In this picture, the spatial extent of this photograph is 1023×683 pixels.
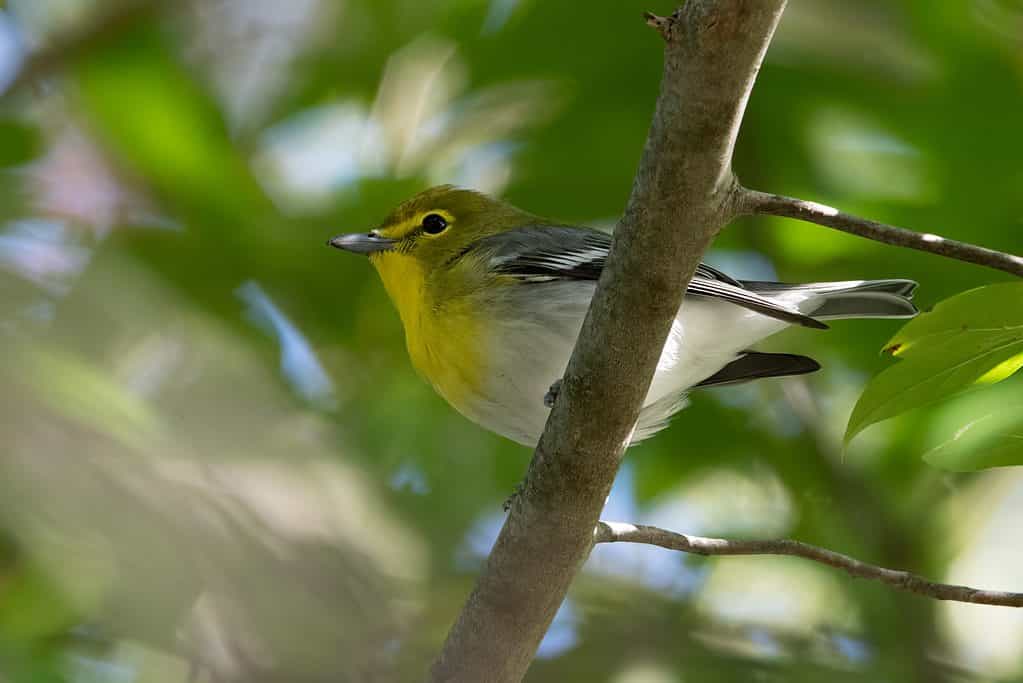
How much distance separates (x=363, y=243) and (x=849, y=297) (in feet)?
6.37

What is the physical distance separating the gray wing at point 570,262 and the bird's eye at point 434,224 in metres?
0.34

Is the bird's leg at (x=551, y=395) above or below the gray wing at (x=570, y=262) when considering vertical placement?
below

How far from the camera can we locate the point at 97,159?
458 cm

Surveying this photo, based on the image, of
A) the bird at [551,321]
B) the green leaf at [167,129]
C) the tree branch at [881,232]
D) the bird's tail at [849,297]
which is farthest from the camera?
the green leaf at [167,129]

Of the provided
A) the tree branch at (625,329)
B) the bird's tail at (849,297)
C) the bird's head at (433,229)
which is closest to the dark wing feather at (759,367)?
the bird's tail at (849,297)

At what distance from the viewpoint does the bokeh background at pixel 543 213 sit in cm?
373

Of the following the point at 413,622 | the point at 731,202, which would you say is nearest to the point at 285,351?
the point at 413,622

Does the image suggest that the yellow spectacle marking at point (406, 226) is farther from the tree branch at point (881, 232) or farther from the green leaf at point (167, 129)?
the tree branch at point (881, 232)

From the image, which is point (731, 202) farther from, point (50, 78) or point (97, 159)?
point (97, 159)

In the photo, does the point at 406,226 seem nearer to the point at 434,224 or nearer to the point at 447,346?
the point at 434,224

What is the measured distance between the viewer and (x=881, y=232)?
7.61 ft

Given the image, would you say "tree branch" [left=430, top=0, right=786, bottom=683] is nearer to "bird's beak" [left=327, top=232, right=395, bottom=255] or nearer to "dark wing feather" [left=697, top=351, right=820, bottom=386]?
"dark wing feather" [left=697, top=351, right=820, bottom=386]

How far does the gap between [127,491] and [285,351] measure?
9.84 feet

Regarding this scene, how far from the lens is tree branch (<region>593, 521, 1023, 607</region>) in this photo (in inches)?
101
